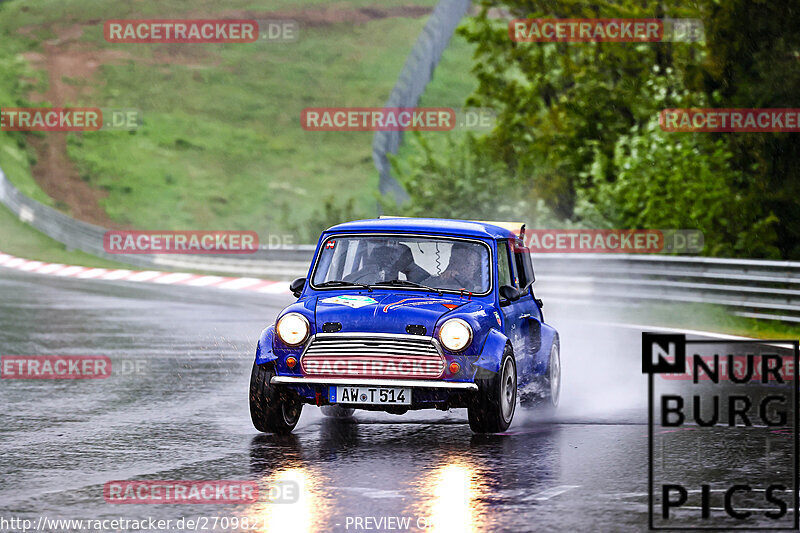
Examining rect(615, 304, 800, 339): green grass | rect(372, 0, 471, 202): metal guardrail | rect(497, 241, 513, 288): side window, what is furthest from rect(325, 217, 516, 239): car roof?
rect(372, 0, 471, 202): metal guardrail

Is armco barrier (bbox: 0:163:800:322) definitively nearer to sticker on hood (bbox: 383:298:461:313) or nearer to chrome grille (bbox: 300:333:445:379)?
sticker on hood (bbox: 383:298:461:313)

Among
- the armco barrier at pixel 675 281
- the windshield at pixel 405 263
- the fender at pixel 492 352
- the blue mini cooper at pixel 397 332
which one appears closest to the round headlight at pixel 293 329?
the blue mini cooper at pixel 397 332

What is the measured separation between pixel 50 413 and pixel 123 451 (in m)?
2.41

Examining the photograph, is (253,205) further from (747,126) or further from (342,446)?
(342,446)

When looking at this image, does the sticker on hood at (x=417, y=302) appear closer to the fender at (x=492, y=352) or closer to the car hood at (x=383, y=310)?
the car hood at (x=383, y=310)

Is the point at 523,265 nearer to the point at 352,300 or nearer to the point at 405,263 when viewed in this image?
the point at 405,263

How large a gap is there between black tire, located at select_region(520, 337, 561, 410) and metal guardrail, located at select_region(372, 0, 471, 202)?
4611cm

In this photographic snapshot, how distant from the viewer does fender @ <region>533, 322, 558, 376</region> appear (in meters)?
12.3

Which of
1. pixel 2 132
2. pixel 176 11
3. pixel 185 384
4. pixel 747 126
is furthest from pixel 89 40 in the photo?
pixel 185 384

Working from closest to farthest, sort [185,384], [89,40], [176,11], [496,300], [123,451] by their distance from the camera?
[123,451] < [496,300] < [185,384] < [89,40] < [176,11]

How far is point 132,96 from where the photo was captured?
7550cm

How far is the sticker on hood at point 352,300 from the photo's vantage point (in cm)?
1083

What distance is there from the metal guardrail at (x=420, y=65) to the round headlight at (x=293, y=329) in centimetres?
4810

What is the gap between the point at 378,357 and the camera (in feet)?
34.6
